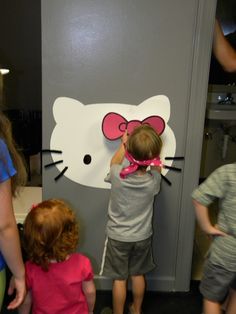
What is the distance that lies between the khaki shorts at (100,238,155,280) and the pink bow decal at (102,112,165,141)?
53 cm

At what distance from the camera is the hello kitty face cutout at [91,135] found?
1.69 meters

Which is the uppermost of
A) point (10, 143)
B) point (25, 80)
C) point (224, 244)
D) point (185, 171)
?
point (25, 80)

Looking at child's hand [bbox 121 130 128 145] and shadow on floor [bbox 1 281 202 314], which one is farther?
shadow on floor [bbox 1 281 202 314]

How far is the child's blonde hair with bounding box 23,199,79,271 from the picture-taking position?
103 centimetres

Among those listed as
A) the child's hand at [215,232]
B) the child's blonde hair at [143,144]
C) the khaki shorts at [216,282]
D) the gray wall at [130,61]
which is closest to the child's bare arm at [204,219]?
the child's hand at [215,232]

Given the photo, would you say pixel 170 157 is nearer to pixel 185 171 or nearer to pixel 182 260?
pixel 185 171

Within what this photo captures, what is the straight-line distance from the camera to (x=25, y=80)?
11.6ft

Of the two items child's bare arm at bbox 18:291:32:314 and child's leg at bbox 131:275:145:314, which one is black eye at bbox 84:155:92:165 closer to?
child's leg at bbox 131:275:145:314

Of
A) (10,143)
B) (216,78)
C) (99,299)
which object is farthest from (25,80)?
(10,143)

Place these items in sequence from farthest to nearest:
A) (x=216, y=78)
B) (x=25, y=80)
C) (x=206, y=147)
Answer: (x=25, y=80) < (x=206, y=147) < (x=216, y=78)

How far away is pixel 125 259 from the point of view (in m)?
1.58

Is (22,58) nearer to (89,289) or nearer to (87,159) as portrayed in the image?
(87,159)

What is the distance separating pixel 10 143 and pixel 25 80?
2720 millimetres

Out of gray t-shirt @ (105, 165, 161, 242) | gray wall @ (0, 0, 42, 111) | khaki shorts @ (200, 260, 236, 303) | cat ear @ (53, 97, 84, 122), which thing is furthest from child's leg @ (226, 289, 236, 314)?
gray wall @ (0, 0, 42, 111)
